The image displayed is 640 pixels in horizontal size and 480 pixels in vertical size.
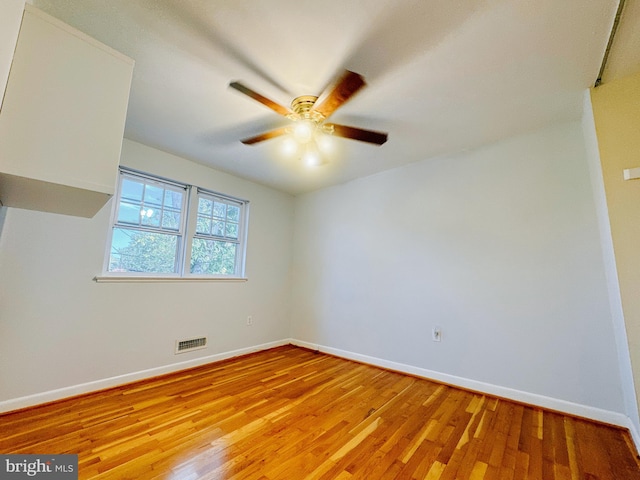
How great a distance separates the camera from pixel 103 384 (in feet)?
8.00

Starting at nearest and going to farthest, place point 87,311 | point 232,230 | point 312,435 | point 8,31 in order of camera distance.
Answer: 1. point 8,31
2. point 312,435
3. point 87,311
4. point 232,230

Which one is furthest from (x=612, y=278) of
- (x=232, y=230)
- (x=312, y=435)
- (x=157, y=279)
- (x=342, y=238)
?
(x=157, y=279)

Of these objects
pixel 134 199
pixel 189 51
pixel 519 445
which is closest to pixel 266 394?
pixel 519 445

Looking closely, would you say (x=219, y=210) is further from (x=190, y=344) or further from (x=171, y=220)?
(x=190, y=344)

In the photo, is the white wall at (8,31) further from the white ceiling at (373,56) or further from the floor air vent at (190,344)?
the floor air vent at (190,344)

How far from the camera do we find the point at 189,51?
1.66 m

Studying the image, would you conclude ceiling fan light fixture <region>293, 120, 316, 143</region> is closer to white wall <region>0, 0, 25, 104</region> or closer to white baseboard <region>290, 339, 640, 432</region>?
white wall <region>0, 0, 25, 104</region>

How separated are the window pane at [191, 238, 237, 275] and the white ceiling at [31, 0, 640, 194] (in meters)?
1.46

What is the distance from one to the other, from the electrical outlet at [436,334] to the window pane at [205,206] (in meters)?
3.08

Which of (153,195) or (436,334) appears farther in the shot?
(153,195)

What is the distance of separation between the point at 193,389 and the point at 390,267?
2449 mm

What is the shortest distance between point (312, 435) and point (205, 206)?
2850mm

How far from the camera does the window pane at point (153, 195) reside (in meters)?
2.97

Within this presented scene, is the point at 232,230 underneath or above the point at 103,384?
above
